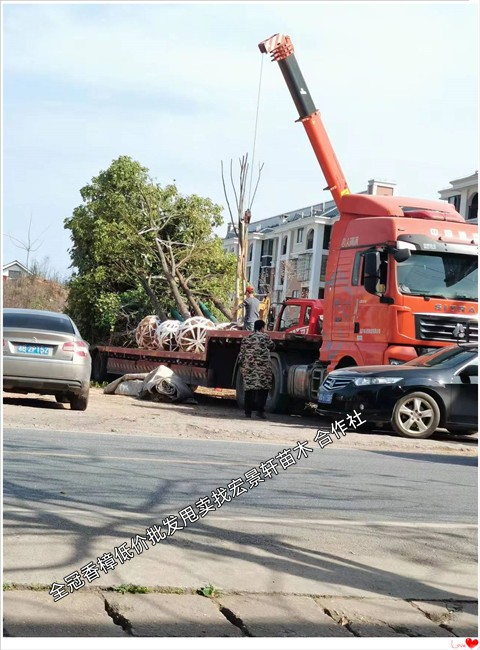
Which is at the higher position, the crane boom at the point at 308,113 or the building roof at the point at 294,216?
the building roof at the point at 294,216

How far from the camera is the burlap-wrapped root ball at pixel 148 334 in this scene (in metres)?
21.9

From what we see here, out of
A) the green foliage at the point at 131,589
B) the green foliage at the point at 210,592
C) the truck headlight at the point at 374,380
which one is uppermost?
the truck headlight at the point at 374,380

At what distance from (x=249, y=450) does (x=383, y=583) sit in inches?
237

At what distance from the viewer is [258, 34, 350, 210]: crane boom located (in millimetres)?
17969

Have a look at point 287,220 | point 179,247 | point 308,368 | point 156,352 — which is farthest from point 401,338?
point 287,220

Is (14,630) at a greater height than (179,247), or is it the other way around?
(179,247)

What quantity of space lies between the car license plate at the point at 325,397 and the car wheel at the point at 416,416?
3.57 ft

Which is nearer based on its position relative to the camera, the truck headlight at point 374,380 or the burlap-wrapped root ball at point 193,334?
the truck headlight at point 374,380

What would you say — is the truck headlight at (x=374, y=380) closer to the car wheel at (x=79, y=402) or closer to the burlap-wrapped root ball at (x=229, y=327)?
the car wheel at (x=79, y=402)

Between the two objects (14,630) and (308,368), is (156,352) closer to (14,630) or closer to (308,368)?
(308,368)

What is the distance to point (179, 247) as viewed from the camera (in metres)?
26.7

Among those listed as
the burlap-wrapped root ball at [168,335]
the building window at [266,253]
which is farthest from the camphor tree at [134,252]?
the building window at [266,253]

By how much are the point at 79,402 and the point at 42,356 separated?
1.16 m

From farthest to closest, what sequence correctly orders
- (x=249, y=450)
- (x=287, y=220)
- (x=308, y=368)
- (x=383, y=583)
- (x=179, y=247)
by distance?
(x=287, y=220), (x=179, y=247), (x=308, y=368), (x=249, y=450), (x=383, y=583)
